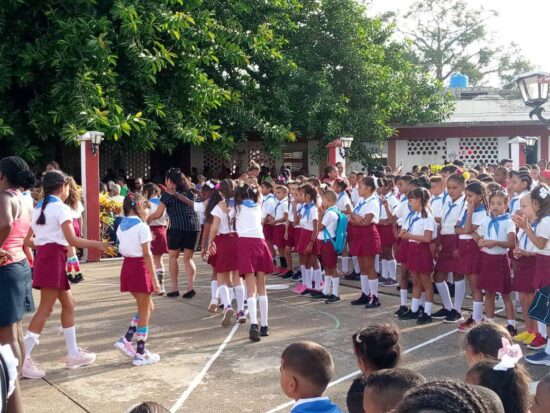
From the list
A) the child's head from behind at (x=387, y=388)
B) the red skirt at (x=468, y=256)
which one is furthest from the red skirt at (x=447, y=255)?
the child's head from behind at (x=387, y=388)

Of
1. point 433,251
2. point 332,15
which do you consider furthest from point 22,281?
point 332,15

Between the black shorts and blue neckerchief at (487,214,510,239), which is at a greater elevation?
blue neckerchief at (487,214,510,239)

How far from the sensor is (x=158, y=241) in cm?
981

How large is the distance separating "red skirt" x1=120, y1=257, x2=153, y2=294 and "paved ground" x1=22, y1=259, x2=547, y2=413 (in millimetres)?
739

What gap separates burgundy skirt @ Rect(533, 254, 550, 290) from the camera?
625cm

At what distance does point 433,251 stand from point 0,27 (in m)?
10.8

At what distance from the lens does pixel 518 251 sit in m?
6.69

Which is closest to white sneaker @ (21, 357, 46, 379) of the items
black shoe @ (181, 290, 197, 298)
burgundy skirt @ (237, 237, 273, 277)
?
burgundy skirt @ (237, 237, 273, 277)

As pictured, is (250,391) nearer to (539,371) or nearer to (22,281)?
(22,281)

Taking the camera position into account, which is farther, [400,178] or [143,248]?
[400,178]

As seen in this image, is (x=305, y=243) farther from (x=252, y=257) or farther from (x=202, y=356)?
(x=202, y=356)

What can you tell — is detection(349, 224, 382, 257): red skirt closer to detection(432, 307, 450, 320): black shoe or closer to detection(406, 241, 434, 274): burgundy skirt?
detection(406, 241, 434, 274): burgundy skirt

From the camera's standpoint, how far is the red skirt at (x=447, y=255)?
26.0 feet

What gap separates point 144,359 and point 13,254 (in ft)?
5.82
